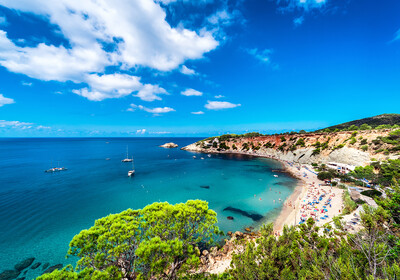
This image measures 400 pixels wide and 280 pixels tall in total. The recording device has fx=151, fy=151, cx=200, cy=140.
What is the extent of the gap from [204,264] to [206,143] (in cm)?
13044

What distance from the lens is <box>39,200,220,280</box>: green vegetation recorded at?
1168 cm

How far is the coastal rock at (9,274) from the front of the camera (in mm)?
18047

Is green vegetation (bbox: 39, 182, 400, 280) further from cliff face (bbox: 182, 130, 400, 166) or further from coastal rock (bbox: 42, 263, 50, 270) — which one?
cliff face (bbox: 182, 130, 400, 166)

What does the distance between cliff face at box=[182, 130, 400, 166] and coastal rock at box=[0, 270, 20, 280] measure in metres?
85.8

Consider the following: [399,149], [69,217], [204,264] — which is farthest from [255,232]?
[399,149]

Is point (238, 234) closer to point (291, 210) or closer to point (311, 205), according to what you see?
point (291, 210)

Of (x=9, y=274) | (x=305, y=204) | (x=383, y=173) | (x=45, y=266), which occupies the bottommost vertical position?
(x=45, y=266)

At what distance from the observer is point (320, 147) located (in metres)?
76.6

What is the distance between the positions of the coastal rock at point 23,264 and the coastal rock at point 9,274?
1.72 ft

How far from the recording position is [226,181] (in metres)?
57.2

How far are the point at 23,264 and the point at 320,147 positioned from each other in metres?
103

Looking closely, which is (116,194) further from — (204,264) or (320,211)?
(320,211)

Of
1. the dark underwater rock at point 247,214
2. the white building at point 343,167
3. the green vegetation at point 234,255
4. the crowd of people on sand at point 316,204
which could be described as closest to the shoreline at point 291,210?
the crowd of people on sand at point 316,204

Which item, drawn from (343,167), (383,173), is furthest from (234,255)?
(343,167)
